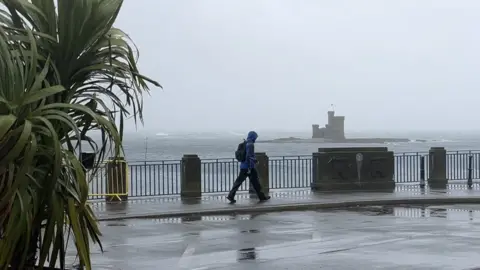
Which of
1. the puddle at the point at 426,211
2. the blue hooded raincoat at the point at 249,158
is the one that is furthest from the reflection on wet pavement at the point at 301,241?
the blue hooded raincoat at the point at 249,158

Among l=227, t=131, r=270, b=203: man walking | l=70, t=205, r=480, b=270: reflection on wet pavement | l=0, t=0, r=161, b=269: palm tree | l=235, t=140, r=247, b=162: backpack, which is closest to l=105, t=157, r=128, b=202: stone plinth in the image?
l=227, t=131, r=270, b=203: man walking

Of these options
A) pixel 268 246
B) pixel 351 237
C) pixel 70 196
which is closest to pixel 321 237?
pixel 351 237

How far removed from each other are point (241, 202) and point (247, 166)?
953 millimetres

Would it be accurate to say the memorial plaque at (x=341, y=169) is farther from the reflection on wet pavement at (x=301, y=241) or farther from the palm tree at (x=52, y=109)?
the palm tree at (x=52, y=109)

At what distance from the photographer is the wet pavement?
16891 millimetres

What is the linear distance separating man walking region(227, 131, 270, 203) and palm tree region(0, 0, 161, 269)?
42.5 feet

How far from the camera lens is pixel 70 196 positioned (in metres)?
5.19

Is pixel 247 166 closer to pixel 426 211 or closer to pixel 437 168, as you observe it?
pixel 426 211

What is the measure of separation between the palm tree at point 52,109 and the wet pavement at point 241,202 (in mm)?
10592

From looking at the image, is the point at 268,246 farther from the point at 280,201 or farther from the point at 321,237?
the point at 280,201

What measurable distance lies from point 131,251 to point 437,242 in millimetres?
4985

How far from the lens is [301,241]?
40.0 feet

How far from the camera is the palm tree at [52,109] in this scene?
15.6 feet

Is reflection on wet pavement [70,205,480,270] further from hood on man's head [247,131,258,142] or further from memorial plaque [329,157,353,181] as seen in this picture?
memorial plaque [329,157,353,181]
